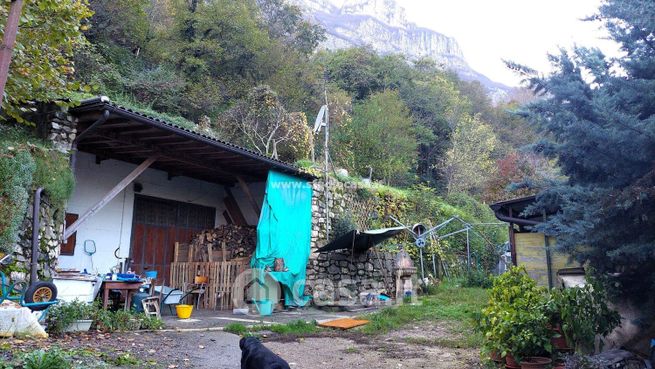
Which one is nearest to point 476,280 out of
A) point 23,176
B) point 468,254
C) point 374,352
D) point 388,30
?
point 468,254

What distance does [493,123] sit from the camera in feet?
92.5

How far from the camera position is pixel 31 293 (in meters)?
5.12

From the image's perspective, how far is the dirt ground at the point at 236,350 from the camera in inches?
163

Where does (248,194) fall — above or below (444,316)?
above

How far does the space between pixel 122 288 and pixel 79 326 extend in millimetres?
1276

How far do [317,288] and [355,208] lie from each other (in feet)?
8.11

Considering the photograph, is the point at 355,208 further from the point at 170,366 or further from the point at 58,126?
the point at 170,366

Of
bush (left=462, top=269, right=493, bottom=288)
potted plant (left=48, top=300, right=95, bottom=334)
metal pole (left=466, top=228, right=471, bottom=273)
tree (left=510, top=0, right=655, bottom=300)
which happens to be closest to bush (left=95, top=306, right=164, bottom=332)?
potted plant (left=48, top=300, right=95, bottom=334)

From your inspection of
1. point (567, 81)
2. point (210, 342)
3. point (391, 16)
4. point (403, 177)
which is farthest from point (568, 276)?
point (391, 16)

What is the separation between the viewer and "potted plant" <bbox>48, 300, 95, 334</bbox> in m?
5.12

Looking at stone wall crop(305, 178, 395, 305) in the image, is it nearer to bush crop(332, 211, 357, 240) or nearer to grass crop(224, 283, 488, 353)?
bush crop(332, 211, 357, 240)

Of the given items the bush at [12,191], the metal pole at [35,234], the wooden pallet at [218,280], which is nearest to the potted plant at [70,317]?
the metal pole at [35,234]

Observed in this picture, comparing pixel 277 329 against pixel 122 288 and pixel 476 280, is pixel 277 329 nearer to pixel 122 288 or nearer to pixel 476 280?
pixel 122 288

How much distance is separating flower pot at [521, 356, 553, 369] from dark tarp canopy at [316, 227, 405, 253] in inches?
219
